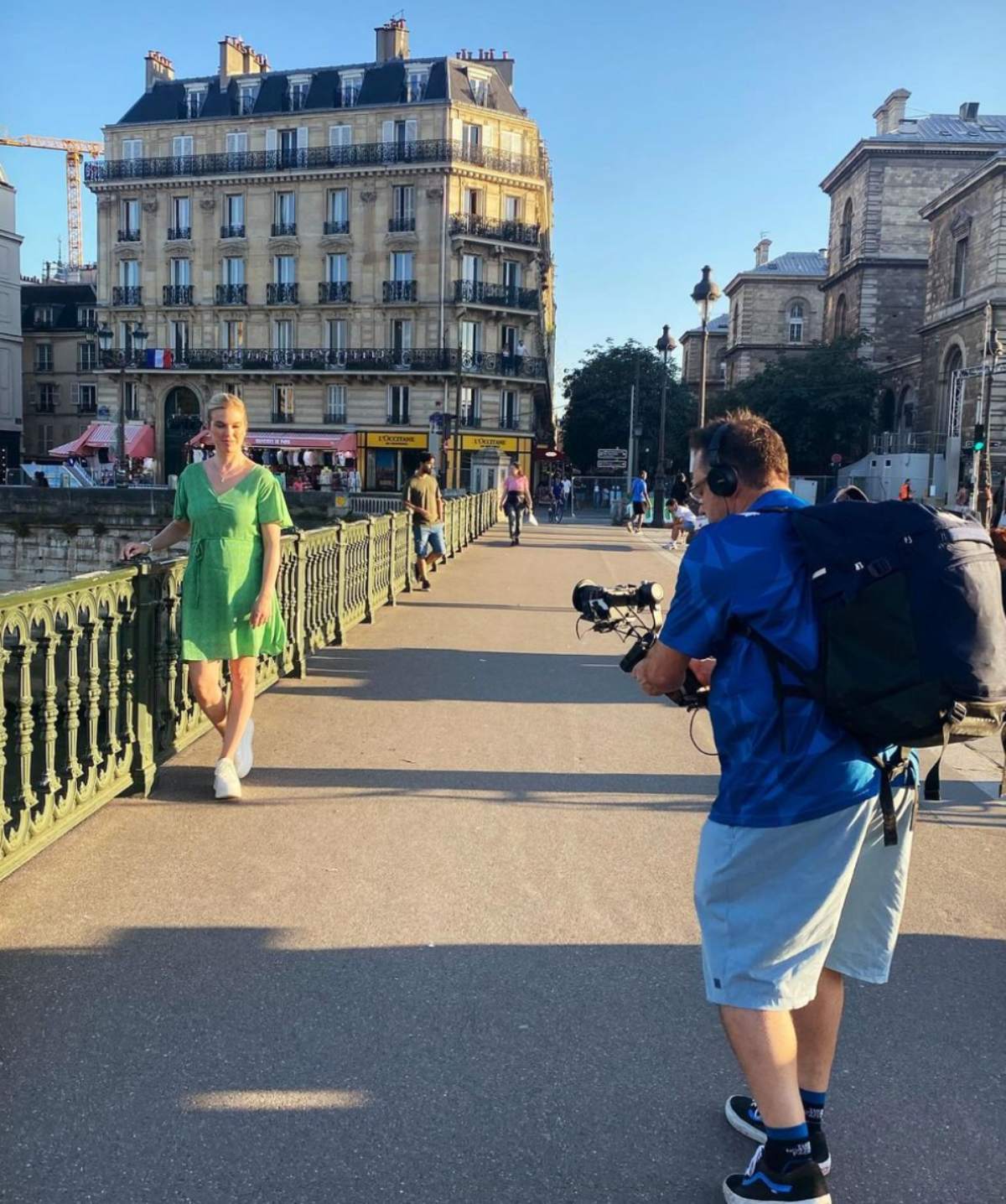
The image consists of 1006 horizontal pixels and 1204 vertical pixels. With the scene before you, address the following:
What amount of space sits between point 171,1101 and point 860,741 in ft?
6.70

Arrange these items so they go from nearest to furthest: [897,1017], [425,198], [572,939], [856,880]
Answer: [856,880]
[897,1017]
[572,939]
[425,198]

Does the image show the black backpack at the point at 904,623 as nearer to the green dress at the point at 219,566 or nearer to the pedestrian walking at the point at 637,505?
the green dress at the point at 219,566

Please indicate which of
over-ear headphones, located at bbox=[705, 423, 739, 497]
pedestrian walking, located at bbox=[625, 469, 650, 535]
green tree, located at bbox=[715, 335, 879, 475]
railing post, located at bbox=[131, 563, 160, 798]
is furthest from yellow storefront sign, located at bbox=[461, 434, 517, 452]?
over-ear headphones, located at bbox=[705, 423, 739, 497]

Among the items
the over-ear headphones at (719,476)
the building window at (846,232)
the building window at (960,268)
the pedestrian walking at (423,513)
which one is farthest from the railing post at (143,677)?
the building window at (846,232)

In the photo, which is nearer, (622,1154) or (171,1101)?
(622,1154)

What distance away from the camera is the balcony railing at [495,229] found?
50.5 m

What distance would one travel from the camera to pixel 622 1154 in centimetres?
267

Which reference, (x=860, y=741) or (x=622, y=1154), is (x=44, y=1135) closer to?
(x=622, y=1154)

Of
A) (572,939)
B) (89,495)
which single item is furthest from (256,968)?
(89,495)

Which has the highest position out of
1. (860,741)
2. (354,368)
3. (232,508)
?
(354,368)

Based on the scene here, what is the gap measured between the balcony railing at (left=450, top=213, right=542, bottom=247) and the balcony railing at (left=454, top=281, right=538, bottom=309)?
7.16 ft

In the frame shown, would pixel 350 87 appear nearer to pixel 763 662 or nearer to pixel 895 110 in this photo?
pixel 895 110

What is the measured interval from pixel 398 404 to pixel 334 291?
20.8 ft

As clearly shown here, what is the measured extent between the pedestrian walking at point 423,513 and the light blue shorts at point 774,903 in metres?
12.3
